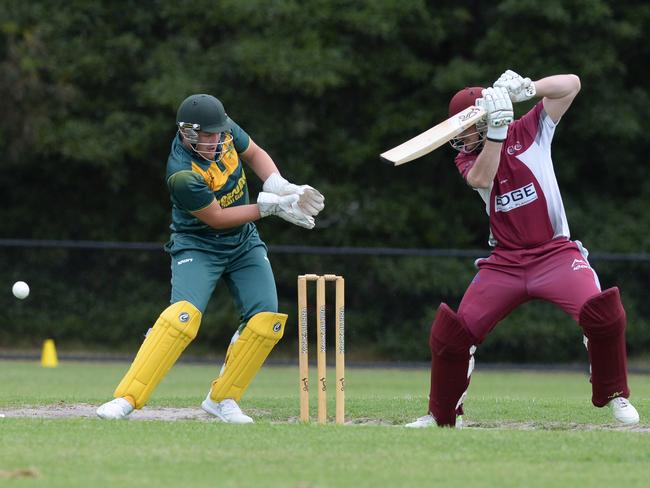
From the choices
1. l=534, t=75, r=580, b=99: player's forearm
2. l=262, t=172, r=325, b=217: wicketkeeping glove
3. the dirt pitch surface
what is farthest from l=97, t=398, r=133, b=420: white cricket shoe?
l=534, t=75, r=580, b=99: player's forearm

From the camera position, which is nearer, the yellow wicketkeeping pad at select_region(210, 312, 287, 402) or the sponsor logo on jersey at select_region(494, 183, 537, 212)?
the sponsor logo on jersey at select_region(494, 183, 537, 212)

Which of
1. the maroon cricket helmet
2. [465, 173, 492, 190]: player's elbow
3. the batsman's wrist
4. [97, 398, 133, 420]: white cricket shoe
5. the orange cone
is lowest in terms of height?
the orange cone

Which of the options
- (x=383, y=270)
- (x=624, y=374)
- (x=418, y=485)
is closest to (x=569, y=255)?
(x=624, y=374)

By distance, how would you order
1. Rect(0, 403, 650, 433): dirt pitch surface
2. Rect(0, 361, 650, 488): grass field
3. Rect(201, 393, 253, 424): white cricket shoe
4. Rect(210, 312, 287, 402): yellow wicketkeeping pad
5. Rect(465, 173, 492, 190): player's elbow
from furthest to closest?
Rect(0, 403, 650, 433): dirt pitch surface < Rect(201, 393, 253, 424): white cricket shoe < Rect(210, 312, 287, 402): yellow wicketkeeping pad < Rect(465, 173, 492, 190): player's elbow < Rect(0, 361, 650, 488): grass field

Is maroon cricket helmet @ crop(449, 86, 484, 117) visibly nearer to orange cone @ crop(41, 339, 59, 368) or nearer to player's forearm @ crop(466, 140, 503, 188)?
player's forearm @ crop(466, 140, 503, 188)

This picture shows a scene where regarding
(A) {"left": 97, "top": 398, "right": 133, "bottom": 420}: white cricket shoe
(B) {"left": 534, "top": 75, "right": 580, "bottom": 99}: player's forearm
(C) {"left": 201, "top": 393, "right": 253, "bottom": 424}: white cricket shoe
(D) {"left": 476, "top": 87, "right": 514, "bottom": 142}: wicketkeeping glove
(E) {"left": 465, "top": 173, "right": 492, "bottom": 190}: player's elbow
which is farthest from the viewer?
(C) {"left": 201, "top": 393, "right": 253, "bottom": 424}: white cricket shoe

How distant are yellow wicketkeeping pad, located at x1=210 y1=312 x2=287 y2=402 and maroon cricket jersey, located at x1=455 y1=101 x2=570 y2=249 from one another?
55.3 inches

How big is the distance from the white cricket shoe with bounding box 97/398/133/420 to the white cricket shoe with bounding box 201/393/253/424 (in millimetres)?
669

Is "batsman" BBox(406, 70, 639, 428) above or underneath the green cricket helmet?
underneath

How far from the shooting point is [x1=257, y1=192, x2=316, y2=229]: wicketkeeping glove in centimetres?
686

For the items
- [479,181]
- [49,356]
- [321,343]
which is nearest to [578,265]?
[479,181]

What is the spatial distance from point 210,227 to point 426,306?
906 cm

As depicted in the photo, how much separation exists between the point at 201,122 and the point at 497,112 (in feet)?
5.43

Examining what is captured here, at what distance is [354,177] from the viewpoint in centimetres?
1788
